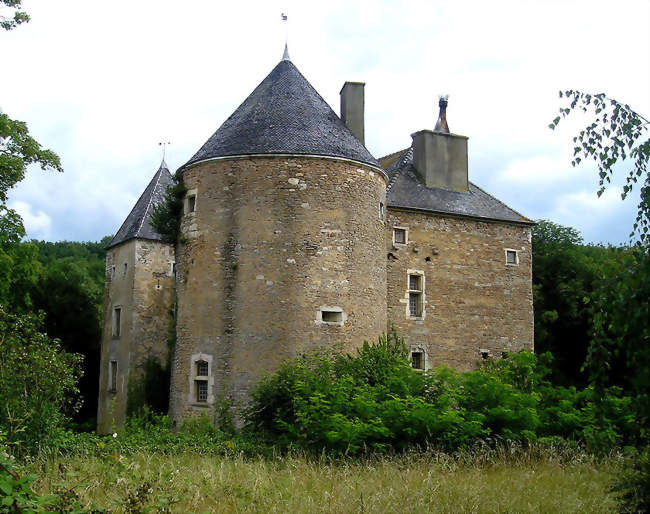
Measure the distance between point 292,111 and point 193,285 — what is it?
17.1ft

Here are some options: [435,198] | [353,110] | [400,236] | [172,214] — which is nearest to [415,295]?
[400,236]

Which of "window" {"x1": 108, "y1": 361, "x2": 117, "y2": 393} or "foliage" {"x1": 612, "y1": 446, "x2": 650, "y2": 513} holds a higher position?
"window" {"x1": 108, "y1": 361, "x2": 117, "y2": 393}

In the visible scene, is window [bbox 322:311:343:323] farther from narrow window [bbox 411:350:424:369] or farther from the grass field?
the grass field

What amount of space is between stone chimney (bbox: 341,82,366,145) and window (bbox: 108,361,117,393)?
485 inches

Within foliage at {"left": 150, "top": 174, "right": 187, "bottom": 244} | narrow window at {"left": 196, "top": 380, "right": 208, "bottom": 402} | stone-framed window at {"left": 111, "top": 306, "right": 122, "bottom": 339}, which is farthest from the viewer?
stone-framed window at {"left": 111, "top": 306, "right": 122, "bottom": 339}

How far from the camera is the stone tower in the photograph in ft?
89.7

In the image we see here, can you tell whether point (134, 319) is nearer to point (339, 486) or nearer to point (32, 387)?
point (32, 387)

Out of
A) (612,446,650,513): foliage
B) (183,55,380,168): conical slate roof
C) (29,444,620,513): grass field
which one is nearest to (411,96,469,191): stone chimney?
(183,55,380,168): conical slate roof

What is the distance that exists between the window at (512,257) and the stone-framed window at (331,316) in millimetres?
8468

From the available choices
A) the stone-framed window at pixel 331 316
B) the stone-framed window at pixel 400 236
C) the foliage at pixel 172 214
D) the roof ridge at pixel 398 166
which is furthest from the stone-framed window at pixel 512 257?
the foliage at pixel 172 214

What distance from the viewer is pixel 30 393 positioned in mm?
13531

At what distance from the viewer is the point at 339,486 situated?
9852mm

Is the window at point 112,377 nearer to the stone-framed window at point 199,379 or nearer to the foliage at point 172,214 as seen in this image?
the foliage at point 172,214

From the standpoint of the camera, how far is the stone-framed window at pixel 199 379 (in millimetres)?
19531
